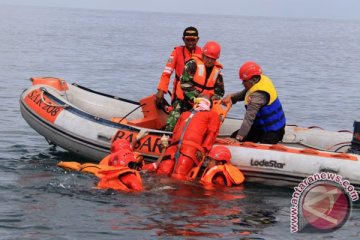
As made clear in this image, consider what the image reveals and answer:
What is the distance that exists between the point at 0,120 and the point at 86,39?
3186cm

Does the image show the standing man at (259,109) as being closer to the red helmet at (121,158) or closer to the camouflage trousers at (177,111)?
the camouflage trousers at (177,111)

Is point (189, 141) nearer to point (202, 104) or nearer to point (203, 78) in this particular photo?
point (202, 104)

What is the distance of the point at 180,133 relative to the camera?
934 centimetres

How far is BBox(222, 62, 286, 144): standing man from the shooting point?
930cm

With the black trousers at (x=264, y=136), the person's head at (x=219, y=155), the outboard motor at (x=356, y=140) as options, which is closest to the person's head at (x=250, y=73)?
the black trousers at (x=264, y=136)

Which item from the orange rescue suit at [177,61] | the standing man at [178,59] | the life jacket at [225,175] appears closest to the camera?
the life jacket at [225,175]

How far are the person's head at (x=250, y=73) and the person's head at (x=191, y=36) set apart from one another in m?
1.12

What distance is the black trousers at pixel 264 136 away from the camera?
9625 millimetres

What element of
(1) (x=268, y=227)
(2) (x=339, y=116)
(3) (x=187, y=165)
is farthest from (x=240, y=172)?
(2) (x=339, y=116)

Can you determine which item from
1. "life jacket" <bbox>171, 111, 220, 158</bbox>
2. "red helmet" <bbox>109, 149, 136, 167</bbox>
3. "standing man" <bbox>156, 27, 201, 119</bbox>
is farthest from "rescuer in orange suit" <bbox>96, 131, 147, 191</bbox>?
"standing man" <bbox>156, 27, 201, 119</bbox>

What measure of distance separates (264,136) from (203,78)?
1114 millimetres

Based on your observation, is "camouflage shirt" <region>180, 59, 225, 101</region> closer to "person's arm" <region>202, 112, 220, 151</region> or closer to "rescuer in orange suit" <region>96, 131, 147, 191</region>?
"person's arm" <region>202, 112, 220, 151</region>

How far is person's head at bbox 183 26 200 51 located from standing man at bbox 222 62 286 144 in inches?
41.7

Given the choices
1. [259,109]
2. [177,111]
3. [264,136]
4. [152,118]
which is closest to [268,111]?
[259,109]
